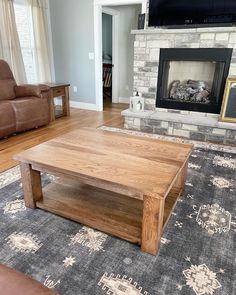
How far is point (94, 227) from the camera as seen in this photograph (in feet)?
5.08

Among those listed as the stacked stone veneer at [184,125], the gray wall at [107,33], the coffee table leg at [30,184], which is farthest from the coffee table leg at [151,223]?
the gray wall at [107,33]

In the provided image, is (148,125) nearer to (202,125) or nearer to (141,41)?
(202,125)

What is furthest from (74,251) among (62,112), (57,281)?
(62,112)

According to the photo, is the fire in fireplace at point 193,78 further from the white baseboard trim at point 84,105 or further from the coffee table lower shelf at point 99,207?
the coffee table lower shelf at point 99,207

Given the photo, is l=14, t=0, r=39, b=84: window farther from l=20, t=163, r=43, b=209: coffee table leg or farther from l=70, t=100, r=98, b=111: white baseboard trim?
l=20, t=163, r=43, b=209: coffee table leg

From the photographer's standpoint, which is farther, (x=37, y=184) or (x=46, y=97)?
(x=46, y=97)

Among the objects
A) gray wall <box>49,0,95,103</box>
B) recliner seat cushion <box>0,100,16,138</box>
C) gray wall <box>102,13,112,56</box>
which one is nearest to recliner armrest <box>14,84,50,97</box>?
recliner seat cushion <box>0,100,16,138</box>

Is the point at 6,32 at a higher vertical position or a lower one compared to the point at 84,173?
higher

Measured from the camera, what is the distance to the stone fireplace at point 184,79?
3.12 metres

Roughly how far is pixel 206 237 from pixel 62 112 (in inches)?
142

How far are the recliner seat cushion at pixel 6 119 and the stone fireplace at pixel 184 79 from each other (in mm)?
1618

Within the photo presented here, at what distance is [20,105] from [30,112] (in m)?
0.19

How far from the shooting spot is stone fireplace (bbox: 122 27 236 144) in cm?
312

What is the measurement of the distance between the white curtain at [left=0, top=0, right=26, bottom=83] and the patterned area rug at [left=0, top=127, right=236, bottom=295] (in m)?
2.99
